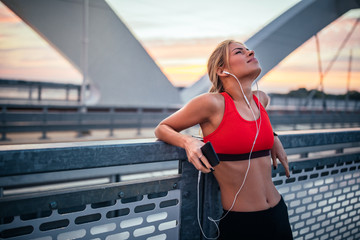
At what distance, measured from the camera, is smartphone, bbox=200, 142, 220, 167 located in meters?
1.52

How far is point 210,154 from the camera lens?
5.04 ft

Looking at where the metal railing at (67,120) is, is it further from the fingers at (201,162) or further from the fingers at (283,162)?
the fingers at (201,162)

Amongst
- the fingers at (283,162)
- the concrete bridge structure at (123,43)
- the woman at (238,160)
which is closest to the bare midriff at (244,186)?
the woman at (238,160)

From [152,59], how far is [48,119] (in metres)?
6.47

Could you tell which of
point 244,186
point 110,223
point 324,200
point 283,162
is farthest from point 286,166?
point 110,223

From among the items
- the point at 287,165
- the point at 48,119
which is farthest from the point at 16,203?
the point at 48,119

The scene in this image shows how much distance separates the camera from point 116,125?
45.2ft

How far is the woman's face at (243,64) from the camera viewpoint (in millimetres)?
2053

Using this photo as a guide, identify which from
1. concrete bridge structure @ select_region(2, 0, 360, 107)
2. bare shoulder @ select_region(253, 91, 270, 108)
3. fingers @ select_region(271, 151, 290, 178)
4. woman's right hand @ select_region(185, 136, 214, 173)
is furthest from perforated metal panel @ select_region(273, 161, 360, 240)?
concrete bridge structure @ select_region(2, 0, 360, 107)

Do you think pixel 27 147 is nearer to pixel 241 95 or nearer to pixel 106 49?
pixel 241 95

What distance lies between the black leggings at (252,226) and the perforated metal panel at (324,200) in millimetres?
434

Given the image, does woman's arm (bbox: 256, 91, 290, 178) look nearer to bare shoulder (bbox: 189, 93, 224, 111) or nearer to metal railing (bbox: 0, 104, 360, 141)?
bare shoulder (bbox: 189, 93, 224, 111)

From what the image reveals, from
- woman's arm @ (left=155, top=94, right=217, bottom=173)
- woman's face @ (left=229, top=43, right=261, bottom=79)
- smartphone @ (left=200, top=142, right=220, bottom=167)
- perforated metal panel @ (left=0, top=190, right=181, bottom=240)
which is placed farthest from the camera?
woman's face @ (left=229, top=43, right=261, bottom=79)

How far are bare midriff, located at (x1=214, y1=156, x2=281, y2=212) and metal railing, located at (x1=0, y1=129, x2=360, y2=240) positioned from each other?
0.11 metres
